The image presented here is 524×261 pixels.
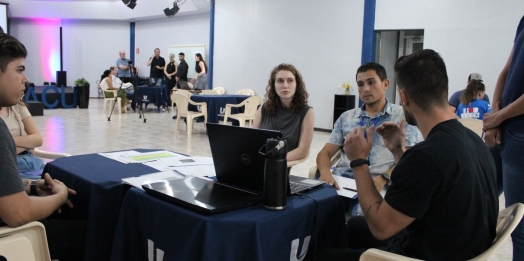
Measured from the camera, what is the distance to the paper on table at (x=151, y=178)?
5.51ft

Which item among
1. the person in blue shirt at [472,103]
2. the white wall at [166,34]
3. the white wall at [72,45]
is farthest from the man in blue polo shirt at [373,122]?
the white wall at [72,45]

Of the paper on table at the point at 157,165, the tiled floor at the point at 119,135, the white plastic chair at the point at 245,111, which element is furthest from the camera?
the white plastic chair at the point at 245,111

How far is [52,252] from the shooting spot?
1.81 meters

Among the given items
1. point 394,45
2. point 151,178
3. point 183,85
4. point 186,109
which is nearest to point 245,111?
point 186,109

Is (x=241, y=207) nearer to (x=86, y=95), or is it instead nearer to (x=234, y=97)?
(x=234, y=97)

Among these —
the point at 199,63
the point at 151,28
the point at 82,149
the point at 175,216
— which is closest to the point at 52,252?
the point at 175,216

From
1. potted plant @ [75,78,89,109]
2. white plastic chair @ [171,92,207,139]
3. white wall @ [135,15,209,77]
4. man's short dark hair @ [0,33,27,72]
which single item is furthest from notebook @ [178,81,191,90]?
man's short dark hair @ [0,33,27,72]

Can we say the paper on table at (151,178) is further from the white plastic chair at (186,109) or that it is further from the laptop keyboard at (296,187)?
the white plastic chair at (186,109)

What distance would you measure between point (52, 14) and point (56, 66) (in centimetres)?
191

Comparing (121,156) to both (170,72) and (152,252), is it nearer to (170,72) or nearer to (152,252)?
(152,252)

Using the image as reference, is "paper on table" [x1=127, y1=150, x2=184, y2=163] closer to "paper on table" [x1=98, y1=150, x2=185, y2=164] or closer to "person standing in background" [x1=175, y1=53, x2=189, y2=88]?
"paper on table" [x1=98, y1=150, x2=185, y2=164]

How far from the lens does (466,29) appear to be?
7.14 meters

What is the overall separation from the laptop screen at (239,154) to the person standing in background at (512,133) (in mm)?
1006

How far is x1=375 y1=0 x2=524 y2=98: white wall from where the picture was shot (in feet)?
22.2
